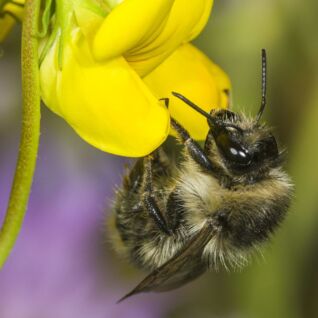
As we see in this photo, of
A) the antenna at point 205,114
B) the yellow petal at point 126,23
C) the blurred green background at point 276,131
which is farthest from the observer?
the blurred green background at point 276,131

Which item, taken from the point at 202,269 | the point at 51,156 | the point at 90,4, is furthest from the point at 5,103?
the point at 90,4

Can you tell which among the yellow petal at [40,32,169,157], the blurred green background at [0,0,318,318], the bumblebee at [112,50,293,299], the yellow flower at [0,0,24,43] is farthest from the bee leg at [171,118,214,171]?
the blurred green background at [0,0,318,318]

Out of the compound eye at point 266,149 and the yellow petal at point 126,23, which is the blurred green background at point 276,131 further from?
the yellow petal at point 126,23

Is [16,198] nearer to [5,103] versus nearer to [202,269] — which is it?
[202,269]

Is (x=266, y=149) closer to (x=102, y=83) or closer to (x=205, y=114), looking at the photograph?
(x=205, y=114)

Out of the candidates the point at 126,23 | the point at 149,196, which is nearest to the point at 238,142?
the point at 149,196

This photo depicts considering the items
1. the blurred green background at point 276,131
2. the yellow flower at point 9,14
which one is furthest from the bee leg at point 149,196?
the blurred green background at point 276,131
